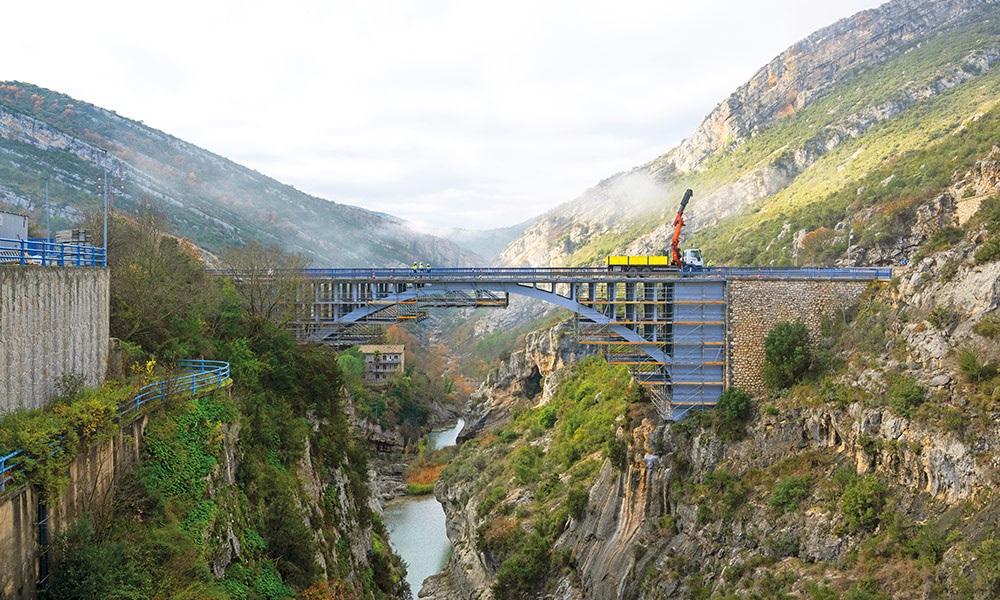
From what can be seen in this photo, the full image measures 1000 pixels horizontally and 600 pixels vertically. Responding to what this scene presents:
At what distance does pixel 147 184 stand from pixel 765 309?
85.0 metres

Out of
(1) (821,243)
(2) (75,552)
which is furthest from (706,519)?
(1) (821,243)

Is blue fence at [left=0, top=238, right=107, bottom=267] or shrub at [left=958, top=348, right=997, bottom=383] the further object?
shrub at [left=958, top=348, right=997, bottom=383]

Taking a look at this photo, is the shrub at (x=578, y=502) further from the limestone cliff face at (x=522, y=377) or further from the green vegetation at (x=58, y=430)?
the limestone cliff face at (x=522, y=377)

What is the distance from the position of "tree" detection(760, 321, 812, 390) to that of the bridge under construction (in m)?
1.91

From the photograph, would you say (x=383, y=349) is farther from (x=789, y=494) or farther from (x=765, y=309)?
(x=789, y=494)

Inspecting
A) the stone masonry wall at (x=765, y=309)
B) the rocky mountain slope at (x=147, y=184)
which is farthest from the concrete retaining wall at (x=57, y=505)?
the stone masonry wall at (x=765, y=309)

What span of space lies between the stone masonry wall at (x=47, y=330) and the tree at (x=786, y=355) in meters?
25.0

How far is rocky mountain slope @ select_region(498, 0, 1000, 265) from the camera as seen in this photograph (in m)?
61.1

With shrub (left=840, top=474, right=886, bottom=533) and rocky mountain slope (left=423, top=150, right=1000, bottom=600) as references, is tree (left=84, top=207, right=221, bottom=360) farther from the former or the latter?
shrub (left=840, top=474, right=886, bottom=533)

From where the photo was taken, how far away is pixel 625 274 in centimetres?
3150

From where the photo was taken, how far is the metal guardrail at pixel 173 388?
1034cm

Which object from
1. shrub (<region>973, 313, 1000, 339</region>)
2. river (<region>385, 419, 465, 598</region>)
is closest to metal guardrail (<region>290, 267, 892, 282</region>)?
shrub (<region>973, 313, 1000, 339</region>)

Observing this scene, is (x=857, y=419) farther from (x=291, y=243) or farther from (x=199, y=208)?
(x=291, y=243)

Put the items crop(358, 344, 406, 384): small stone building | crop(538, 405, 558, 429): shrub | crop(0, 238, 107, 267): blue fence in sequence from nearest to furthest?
crop(0, 238, 107, 267): blue fence → crop(538, 405, 558, 429): shrub → crop(358, 344, 406, 384): small stone building
